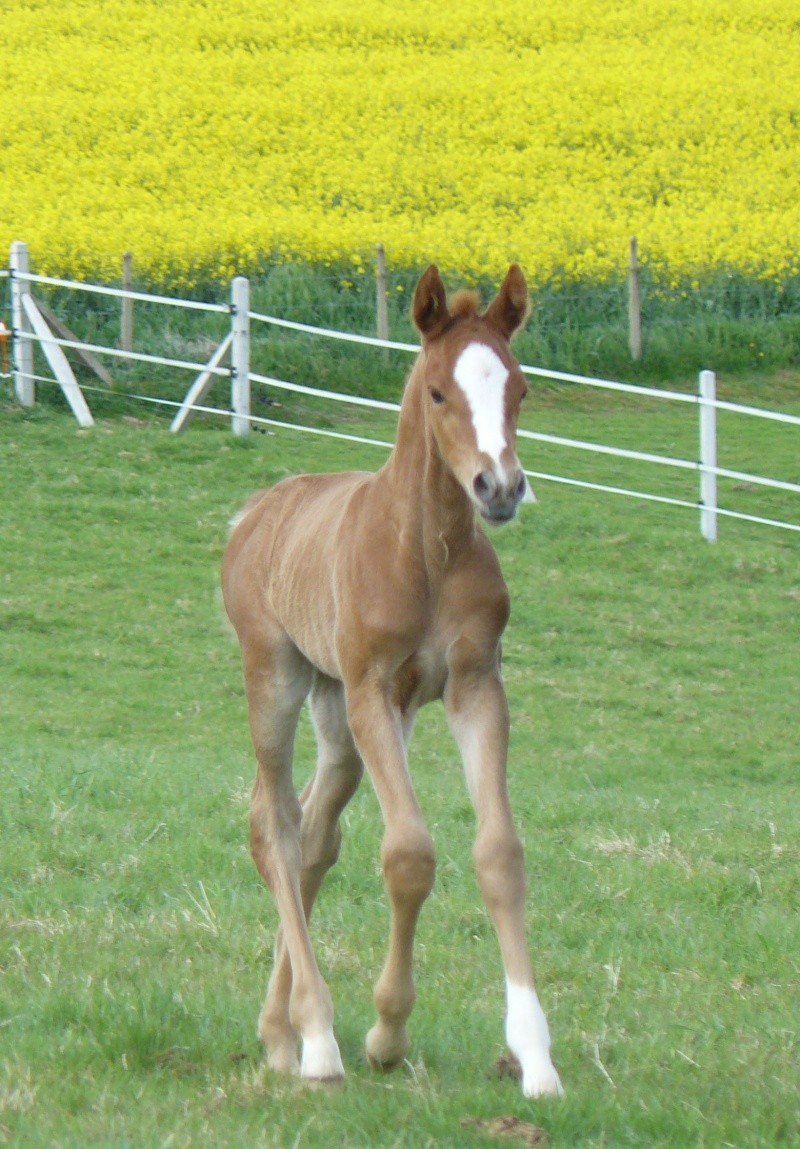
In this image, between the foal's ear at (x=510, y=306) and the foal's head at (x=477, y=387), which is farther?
the foal's ear at (x=510, y=306)

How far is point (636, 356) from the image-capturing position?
853 inches

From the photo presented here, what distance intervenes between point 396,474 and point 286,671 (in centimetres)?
79

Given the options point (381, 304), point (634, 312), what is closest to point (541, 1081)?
point (381, 304)

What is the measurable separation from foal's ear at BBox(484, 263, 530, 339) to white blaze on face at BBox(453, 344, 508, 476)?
21cm

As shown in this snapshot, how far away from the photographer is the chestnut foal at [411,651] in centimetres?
424

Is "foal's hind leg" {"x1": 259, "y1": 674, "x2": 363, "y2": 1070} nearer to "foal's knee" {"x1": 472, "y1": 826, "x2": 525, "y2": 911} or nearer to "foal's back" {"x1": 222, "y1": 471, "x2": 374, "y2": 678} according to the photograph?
"foal's back" {"x1": 222, "y1": 471, "x2": 374, "y2": 678}

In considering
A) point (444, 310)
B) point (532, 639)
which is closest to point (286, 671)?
point (444, 310)

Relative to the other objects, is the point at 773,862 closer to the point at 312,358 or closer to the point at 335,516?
the point at 335,516

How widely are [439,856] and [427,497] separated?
8.10 ft

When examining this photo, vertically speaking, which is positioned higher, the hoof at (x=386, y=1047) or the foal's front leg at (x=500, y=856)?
the foal's front leg at (x=500, y=856)

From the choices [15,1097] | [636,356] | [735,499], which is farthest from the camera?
[636,356]

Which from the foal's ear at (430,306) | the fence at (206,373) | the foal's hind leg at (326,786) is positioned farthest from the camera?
the fence at (206,373)

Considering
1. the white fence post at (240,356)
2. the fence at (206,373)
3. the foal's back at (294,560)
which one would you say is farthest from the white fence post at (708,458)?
the foal's back at (294,560)

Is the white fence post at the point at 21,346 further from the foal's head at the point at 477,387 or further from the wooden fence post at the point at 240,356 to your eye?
the foal's head at the point at 477,387
